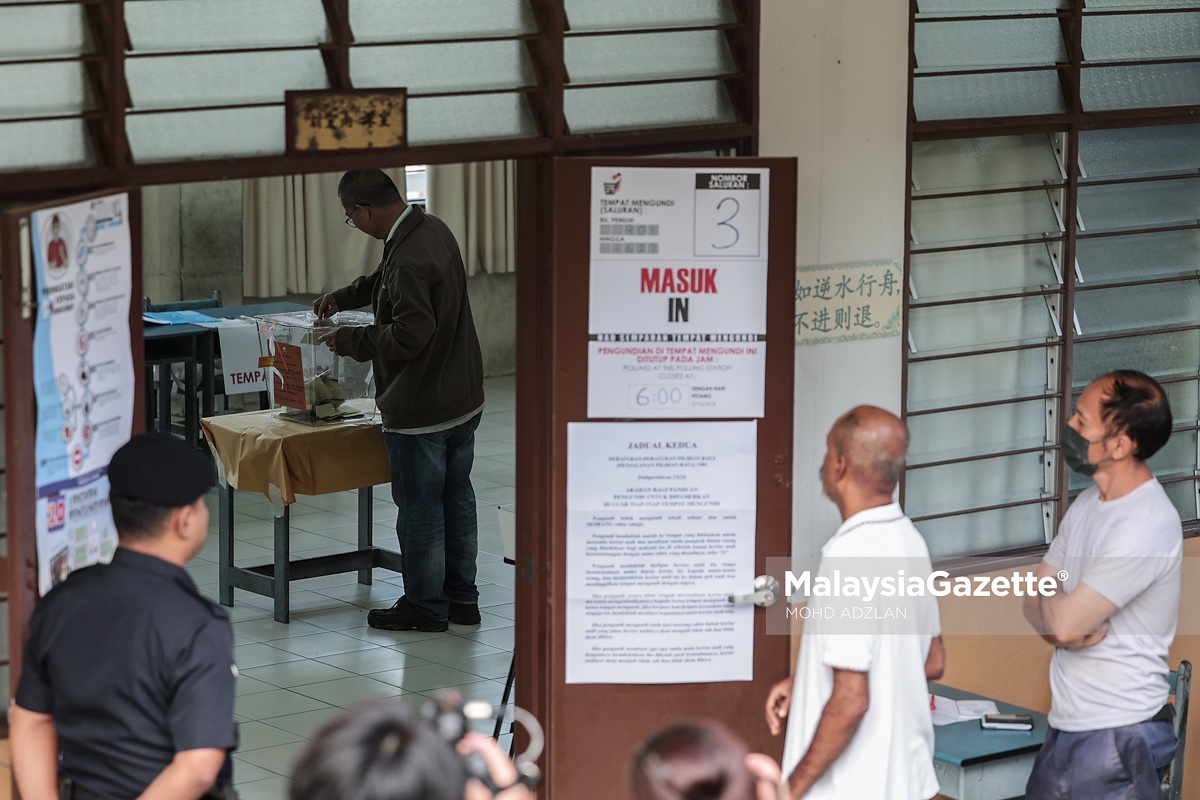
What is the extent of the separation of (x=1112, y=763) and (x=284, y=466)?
3.93 metres

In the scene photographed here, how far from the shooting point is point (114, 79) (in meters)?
3.59

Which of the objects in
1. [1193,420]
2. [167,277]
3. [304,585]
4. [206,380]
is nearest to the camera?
[1193,420]

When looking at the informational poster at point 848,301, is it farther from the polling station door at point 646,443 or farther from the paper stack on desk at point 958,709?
the paper stack on desk at point 958,709

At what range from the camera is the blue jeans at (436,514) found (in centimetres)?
670

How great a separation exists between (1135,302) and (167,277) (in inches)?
339

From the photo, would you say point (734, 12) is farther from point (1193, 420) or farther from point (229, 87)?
point (1193, 420)

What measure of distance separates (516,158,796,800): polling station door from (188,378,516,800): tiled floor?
1.35 meters

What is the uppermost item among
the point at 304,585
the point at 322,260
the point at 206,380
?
the point at 322,260

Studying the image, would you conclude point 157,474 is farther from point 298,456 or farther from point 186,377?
point 186,377

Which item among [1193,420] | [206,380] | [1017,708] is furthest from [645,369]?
[206,380]

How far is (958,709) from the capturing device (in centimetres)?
452

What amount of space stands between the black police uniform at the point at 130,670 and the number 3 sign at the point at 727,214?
1.77 m

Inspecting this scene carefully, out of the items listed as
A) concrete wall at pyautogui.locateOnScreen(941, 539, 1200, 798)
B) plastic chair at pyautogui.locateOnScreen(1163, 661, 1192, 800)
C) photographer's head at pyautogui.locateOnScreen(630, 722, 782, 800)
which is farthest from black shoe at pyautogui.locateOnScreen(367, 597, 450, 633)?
photographer's head at pyautogui.locateOnScreen(630, 722, 782, 800)

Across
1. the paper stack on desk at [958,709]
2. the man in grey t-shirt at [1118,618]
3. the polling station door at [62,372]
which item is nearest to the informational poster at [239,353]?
the paper stack on desk at [958,709]
